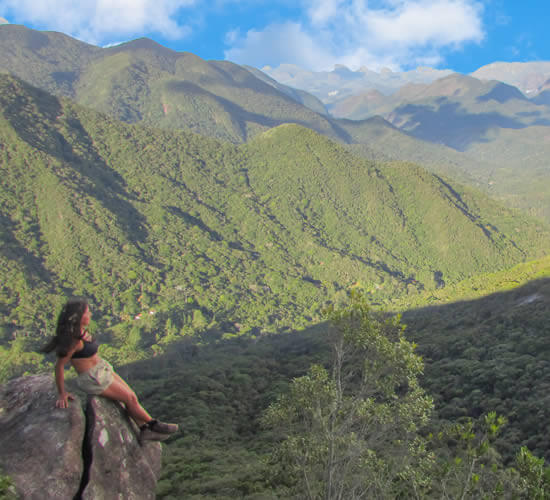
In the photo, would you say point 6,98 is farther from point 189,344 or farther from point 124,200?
point 189,344

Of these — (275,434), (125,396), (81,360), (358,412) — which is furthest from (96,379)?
(275,434)

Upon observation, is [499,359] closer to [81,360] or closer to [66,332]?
[81,360]

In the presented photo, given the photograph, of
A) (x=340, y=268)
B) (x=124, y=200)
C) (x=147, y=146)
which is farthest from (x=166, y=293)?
(x=147, y=146)

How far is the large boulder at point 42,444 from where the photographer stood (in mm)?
7684

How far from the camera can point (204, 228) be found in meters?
157

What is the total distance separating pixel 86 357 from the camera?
845 centimetres

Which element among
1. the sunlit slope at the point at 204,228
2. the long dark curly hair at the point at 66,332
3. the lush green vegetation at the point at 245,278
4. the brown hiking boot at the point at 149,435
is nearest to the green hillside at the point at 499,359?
the lush green vegetation at the point at 245,278

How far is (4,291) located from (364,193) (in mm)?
150616

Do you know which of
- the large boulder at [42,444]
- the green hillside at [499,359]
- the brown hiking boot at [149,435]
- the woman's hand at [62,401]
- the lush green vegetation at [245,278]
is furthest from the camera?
the lush green vegetation at [245,278]

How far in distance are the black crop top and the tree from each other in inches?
231

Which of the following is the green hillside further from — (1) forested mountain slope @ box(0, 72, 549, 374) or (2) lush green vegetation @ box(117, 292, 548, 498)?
(1) forested mountain slope @ box(0, 72, 549, 374)

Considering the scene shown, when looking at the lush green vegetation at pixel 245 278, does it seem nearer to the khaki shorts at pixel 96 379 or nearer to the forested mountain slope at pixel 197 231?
the forested mountain slope at pixel 197 231

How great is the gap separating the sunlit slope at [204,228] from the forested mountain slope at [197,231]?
23.4 inches

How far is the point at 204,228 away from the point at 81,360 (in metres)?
151
